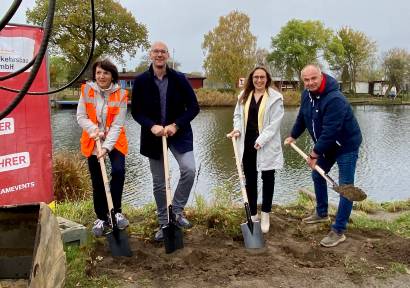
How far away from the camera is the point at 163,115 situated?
4.61m

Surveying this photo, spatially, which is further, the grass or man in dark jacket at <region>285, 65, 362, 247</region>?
man in dark jacket at <region>285, 65, 362, 247</region>

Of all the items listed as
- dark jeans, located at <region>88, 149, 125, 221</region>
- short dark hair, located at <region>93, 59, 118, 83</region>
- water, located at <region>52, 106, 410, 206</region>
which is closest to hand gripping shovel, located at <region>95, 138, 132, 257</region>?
dark jeans, located at <region>88, 149, 125, 221</region>

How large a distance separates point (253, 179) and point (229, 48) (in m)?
49.6

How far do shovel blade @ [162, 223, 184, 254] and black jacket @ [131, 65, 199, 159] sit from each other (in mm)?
770

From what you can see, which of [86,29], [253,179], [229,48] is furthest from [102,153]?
[229,48]

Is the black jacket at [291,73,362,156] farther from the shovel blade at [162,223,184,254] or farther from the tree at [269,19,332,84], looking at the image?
the tree at [269,19,332,84]

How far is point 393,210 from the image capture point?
274 inches

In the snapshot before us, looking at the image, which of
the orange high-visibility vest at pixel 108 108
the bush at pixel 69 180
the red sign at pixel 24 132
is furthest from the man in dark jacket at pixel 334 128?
the bush at pixel 69 180

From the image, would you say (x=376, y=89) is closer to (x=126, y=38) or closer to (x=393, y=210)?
(x=126, y=38)

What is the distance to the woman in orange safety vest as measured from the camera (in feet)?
14.9

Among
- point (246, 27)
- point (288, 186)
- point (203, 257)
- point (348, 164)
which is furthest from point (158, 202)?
point (246, 27)

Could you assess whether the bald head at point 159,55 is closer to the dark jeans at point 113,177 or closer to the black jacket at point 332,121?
the dark jeans at point 113,177

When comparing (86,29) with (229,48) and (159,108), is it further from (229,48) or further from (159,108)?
(159,108)

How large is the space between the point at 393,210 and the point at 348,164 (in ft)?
9.35
